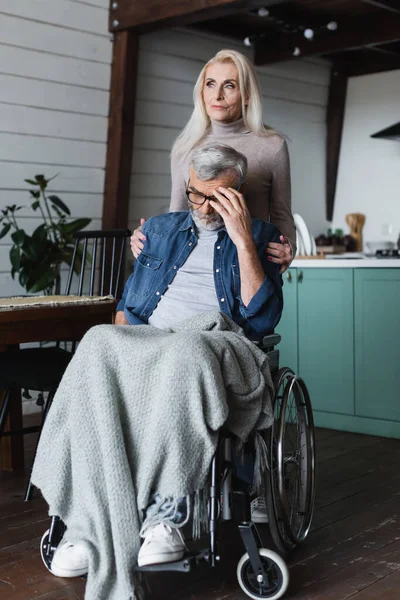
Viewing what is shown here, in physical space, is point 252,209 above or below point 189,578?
above

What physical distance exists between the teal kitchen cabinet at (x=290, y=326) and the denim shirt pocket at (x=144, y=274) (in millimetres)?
1891

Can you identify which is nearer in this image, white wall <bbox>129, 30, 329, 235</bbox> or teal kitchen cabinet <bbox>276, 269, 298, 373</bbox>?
teal kitchen cabinet <bbox>276, 269, 298, 373</bbox>

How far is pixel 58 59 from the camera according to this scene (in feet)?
15.1

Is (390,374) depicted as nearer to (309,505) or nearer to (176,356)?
(309,505)

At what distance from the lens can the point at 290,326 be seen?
4488 mm

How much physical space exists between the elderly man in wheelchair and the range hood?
3.34 m

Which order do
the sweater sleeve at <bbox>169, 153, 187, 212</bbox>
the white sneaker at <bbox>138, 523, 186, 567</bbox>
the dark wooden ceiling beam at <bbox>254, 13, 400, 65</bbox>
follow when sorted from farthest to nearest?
1. the dark wooden ceiling beam at <bbox>254, 13, 400, 65</bbox>
2. the sweater sleeve at <bbox>169, 153, 187, 212</bbox>
3. the white sneaker at <bbox>138, 523, 186, 567</bbox>

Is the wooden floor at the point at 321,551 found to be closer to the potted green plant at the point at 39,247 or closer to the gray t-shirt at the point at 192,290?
the gray t-shirt at the point at 192,290

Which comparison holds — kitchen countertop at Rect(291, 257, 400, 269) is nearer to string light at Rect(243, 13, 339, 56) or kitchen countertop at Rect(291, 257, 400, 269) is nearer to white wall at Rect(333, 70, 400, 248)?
string light at Rect(243, 13, 339, 56)

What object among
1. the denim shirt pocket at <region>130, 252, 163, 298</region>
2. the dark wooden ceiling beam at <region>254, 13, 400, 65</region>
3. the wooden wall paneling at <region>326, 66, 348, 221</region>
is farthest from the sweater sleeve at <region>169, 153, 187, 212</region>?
the wooden wall paneling at <region>326, 66, 348, 221</region>

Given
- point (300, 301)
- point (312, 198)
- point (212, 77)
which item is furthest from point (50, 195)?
point (312, 198)

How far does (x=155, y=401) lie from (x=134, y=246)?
2.45ft

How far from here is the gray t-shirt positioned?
2.54 m

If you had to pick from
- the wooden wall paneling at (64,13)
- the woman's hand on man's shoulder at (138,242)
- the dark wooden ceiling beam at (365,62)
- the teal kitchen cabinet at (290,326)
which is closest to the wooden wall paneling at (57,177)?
the wooden wall paneling at (64,13)
